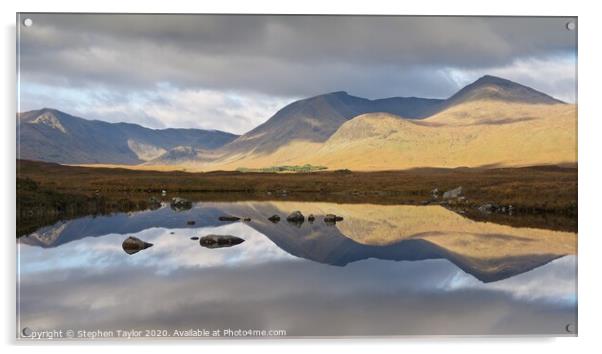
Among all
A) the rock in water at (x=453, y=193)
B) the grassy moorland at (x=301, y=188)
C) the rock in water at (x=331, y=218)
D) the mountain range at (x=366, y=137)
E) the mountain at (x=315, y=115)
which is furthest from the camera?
the rock in water at (x=331, y=218)

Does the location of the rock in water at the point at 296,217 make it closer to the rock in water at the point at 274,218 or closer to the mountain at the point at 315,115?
the rock in water at the point at 274,218

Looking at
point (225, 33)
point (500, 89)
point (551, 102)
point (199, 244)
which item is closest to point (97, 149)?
point (199, 244)

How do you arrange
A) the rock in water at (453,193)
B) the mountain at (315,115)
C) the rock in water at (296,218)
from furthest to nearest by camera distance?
the rock in water at (296,218), the rock in water at (453,193), the mountain at (315,115)

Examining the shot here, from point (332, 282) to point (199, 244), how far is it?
206 centimetres

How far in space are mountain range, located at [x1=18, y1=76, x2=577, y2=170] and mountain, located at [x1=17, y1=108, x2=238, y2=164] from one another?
0.01m

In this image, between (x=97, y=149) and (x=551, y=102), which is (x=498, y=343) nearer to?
(x=551, y=102)

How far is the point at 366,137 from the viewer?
7414mm

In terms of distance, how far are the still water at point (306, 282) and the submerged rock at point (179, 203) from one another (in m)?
0.13

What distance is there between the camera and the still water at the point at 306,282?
249 inches

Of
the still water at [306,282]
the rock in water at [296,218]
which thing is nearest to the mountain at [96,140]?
the still water at [306,282]

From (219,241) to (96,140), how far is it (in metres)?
2.24

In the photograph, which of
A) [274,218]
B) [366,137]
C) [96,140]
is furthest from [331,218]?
[96,140]

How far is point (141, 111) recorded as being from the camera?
22.5 feet

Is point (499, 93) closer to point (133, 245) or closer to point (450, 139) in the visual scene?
point (450, 139)
